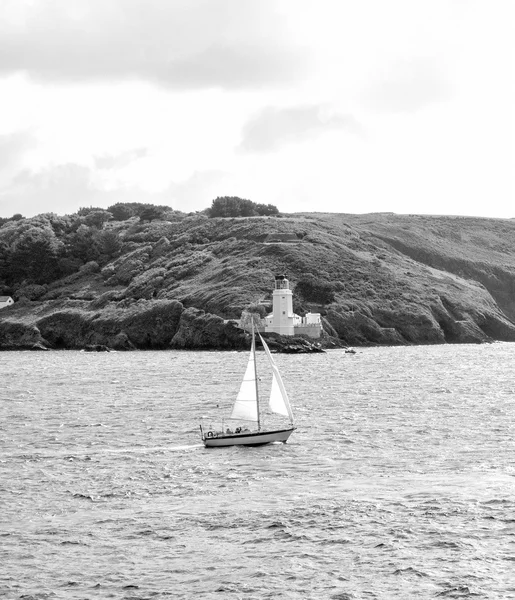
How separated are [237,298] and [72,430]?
98.7 m

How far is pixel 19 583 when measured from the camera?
23.4 metres

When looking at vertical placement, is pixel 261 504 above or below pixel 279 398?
below

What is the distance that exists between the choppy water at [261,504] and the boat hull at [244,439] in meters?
0.84

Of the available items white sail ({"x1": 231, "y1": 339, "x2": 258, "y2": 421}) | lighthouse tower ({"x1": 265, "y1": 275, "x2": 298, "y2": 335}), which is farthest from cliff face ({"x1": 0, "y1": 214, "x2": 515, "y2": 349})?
white sail ({"x1": 231, "y1": 339, "x2": 258, "y2": 421})

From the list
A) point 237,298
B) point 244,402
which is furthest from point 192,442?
point 237,298

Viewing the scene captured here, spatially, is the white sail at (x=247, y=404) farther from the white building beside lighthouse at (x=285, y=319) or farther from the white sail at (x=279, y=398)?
the white building beside lighthouse at (x=285, y=319)

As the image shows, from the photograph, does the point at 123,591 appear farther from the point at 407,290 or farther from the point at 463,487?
the point at 407,290

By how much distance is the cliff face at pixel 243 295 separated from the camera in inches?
5650

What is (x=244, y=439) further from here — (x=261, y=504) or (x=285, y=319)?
(x=285, y=319)

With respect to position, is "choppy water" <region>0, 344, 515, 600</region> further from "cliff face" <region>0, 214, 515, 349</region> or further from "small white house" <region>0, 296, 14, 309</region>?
"small white house" <region>0, 296, 14, 309</region>

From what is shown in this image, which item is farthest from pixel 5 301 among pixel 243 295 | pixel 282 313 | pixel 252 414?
pixel 252 414

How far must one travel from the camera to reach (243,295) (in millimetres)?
148375

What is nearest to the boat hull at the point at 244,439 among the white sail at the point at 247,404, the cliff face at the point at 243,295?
the white sail at the point at 247,404

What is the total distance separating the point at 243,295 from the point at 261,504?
11755 cm
